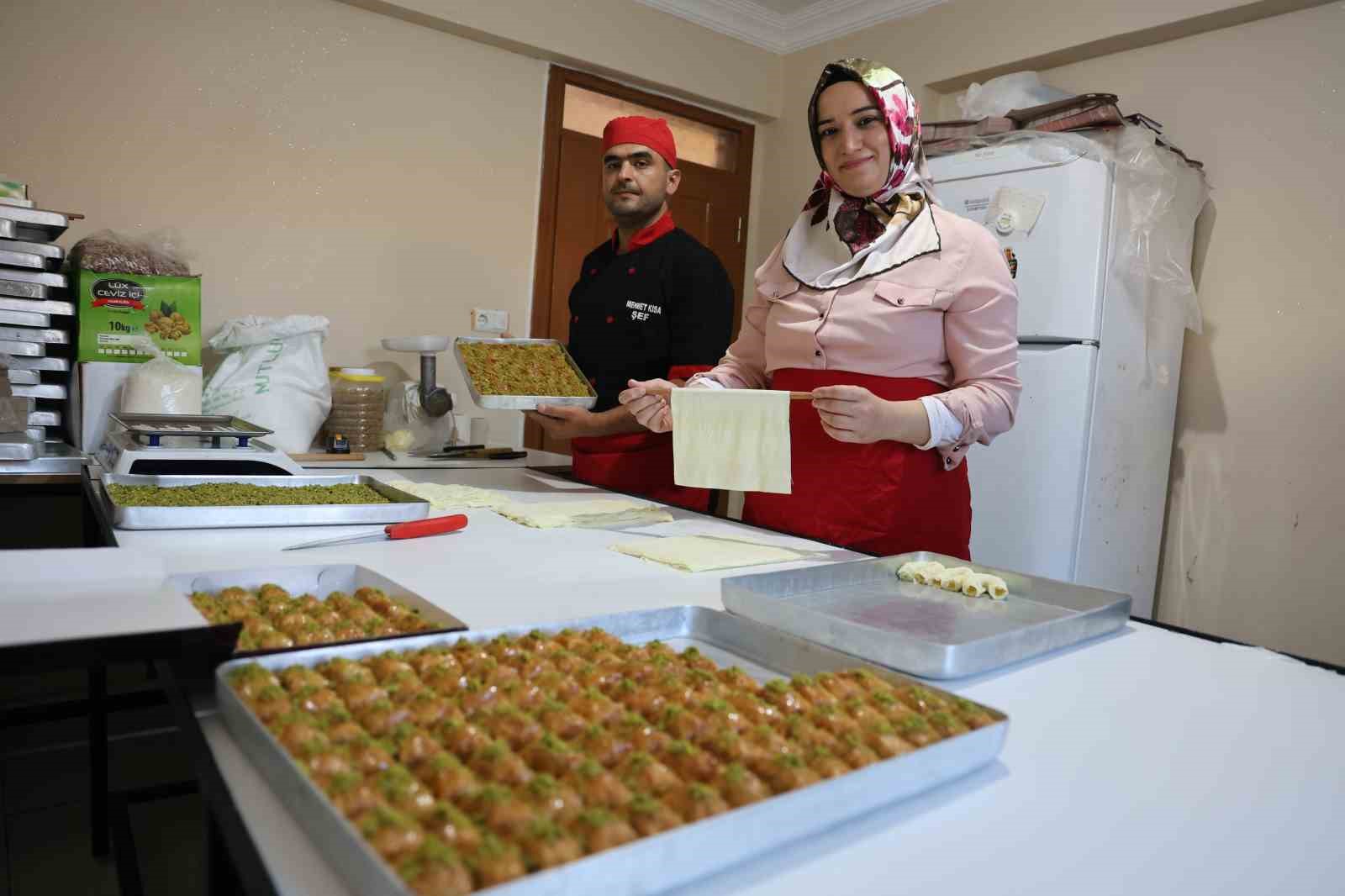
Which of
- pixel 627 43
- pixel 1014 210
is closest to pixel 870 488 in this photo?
pixel 1014 210

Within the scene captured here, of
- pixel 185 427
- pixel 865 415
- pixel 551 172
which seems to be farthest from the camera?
pixel 551 172

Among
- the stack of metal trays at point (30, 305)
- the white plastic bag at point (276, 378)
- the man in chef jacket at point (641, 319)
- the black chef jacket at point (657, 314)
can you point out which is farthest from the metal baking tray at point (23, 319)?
the black chef jacket at point (657, 314)

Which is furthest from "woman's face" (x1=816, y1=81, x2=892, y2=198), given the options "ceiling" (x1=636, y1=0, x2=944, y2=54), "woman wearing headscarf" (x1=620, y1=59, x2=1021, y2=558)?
"ceiling" (x1=636, y1=0, x2=944, y2=54)

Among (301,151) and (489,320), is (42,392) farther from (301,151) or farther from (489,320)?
(489,320)

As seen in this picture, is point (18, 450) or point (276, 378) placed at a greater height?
point (276, 378)

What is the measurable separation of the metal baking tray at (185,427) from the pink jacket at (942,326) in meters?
1.18

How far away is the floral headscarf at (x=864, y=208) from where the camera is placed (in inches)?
68.8

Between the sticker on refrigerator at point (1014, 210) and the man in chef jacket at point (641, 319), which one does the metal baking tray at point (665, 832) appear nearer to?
the man in chef jacket at point (641, 319)

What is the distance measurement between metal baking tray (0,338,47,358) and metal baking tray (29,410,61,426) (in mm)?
155

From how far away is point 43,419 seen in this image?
242 centimetres

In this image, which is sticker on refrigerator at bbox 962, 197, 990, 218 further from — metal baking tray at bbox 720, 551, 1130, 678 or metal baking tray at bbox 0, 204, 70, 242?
metal baking tray at bbox 0, 204, 70, 242

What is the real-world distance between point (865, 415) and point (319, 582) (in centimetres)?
87

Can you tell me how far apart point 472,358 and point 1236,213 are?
2.59m

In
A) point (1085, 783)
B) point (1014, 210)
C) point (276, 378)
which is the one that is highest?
point (1014, 210)
